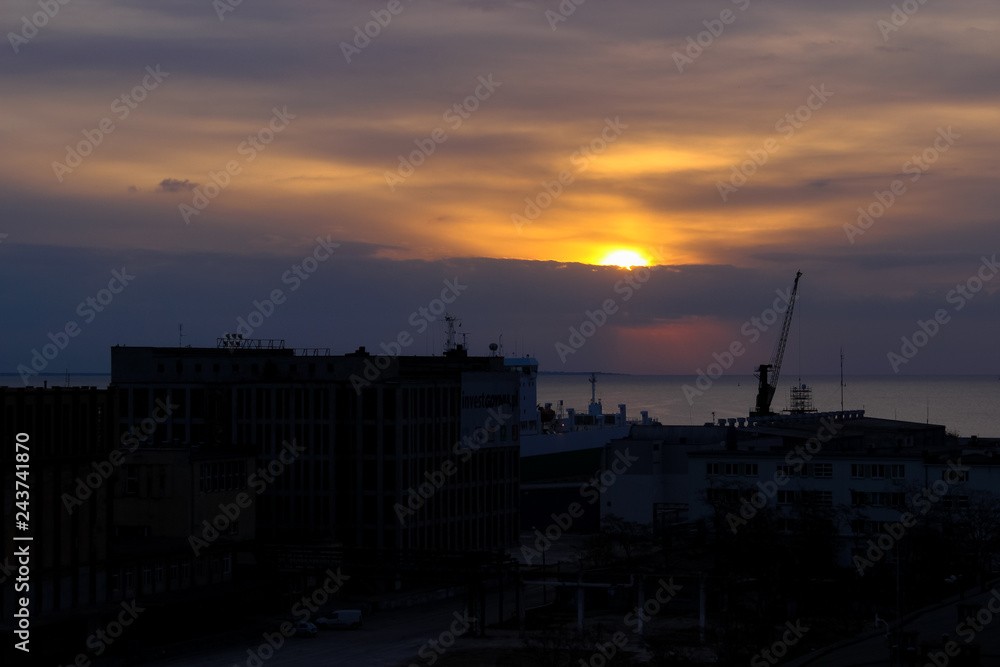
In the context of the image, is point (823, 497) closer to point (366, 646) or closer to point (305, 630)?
point (366, 646)

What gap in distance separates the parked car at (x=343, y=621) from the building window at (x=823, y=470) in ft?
110

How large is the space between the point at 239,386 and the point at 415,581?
17.2 m

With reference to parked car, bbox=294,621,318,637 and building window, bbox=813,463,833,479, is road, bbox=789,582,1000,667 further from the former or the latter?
building window, bbox=813,463,833,479

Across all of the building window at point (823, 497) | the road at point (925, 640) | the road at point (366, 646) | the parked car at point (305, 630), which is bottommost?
the road at point (366, 646)

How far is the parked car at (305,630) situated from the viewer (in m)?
65.6

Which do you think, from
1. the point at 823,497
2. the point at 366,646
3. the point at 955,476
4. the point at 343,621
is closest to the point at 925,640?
the point at 366,646

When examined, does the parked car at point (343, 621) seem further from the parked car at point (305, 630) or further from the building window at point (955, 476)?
the building window at point (955, 476)

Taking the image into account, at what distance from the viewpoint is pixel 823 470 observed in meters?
85.2

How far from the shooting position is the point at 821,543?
7894 centimetres

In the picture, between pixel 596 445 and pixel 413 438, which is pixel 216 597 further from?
pixel 596 445

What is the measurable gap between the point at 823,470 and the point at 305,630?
3732 cm

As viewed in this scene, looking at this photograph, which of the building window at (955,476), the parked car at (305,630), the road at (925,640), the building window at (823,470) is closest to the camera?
the road at (925,640)

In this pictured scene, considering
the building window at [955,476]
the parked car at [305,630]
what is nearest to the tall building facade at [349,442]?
the parked car at [305,630]

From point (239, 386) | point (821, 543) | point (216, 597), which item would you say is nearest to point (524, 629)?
point (216, 597)
